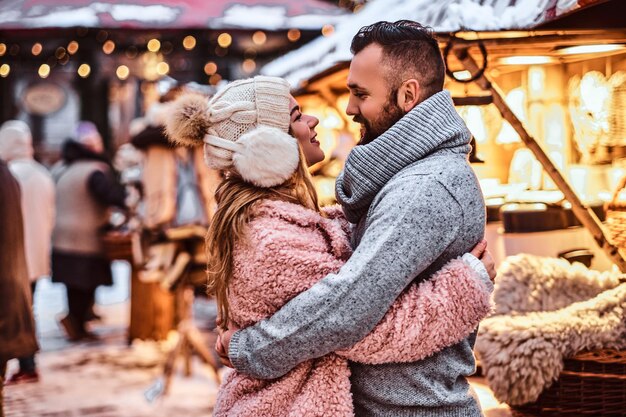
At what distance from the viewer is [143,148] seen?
22.4 ft

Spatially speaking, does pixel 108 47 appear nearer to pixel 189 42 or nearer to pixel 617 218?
pixel 189 42

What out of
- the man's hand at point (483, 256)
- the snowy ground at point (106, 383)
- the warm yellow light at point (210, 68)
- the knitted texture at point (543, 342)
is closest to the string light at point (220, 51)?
the warm yellow light at point (210, 68)

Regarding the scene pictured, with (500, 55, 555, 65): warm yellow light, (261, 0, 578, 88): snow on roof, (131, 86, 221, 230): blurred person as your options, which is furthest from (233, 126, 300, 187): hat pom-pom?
(131, 86, 221, 230): blurred person

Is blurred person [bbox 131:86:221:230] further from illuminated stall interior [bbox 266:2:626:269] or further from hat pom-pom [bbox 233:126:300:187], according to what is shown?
hat pom-pom [bbox 233:126:300:187]

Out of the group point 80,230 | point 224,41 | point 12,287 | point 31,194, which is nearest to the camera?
point 12,287

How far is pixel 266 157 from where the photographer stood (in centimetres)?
207

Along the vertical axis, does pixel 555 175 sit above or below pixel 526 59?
below

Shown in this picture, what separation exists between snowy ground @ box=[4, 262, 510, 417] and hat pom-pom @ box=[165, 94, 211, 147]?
84.0 inches

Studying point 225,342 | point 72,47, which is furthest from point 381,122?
point 72,47

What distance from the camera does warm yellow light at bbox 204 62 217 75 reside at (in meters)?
10.8

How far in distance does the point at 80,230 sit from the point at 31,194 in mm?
786

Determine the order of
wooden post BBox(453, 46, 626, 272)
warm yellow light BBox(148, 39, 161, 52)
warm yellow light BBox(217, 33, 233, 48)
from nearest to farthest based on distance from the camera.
Result: wooden post BBox(453, 46, 626, 272)
warm yellow light BBox(148, 39, 161, 52)
warm yellow light BBox(217, 33, 233, 48)

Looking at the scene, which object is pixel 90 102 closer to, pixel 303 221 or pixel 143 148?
pixel 143 148

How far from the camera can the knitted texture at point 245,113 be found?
7.16 feet
